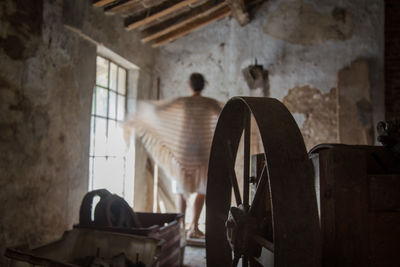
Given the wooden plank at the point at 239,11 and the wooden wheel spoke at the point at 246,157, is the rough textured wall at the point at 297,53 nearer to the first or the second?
the wooden plank at the point at 239,11

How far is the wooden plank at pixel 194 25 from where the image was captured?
14.1ft

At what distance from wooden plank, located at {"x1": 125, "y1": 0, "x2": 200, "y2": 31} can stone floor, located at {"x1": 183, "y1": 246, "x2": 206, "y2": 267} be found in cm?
241

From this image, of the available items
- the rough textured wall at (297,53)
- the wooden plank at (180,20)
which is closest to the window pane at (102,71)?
the wooden plank at (180,20)

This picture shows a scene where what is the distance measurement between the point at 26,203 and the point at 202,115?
1.92 meters

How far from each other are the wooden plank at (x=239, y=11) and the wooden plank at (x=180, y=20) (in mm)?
186

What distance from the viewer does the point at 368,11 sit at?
3844 millimetres

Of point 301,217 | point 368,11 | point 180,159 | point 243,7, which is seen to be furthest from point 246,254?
point 368,11

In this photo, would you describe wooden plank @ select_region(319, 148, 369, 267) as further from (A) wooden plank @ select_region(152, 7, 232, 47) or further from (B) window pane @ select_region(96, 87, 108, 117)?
(A) wooden plank @ select_region(152, 7, 232, 47)

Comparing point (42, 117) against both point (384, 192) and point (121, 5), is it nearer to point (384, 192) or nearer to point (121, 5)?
point (121, 5)

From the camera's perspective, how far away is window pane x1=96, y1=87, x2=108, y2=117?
3551 millimetres

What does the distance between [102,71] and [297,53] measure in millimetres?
2218

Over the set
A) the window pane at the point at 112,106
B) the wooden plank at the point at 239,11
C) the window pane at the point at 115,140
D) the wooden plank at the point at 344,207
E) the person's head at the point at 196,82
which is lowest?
the wooden plank at the point at 344,207

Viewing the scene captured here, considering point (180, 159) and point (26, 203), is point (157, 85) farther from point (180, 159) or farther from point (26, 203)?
point (26, 203)

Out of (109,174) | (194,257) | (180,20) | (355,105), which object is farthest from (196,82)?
(194,257)
